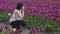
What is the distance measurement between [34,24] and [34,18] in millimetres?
433

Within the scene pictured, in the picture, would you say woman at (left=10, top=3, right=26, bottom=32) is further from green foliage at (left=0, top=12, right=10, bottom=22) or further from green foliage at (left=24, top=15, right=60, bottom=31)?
green foliage at (left=0, top=12, right=10, bottom=22)

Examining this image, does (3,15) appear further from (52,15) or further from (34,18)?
(52,15)

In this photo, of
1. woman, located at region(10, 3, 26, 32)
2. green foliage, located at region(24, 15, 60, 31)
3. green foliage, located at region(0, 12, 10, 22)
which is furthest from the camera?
green foliage, located at region(0, 12, 10, 22)

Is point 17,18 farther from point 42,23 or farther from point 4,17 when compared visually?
point 4,17

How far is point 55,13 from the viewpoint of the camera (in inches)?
323

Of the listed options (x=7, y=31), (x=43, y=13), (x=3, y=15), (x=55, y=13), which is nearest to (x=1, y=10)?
(x=3, y=15)

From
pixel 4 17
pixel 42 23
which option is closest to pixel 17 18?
pixel 42 23

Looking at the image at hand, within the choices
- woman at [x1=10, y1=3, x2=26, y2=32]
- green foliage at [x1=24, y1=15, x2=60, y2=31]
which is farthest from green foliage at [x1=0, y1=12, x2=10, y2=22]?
woman at [x1=10, y1=3, x2=26, y2=32]

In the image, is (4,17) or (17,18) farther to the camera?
(4,17)

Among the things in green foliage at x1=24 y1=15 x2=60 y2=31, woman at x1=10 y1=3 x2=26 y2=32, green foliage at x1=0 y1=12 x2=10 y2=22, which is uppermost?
woman at x1=10 y1=3 x2=26 y2=32

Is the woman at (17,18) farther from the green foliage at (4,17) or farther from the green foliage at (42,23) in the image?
the green foliage at (4,17)

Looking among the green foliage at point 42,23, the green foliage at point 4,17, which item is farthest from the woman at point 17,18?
the green foliage at point 4,17

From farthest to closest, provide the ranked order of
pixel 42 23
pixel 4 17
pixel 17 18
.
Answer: pixel 4 17 → pixel 42 23 → pixel 17 18

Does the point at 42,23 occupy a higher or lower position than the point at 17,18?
lower
